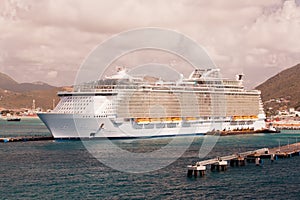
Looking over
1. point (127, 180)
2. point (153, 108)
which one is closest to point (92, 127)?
point (153, 108)

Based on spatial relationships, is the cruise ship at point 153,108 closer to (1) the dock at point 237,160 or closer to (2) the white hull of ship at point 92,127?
(2) the white hull of ship at point 92,127

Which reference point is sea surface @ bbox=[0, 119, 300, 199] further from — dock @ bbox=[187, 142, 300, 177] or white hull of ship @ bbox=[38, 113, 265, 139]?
white hull of ship @ bbox=[38, 113, 265, 139]

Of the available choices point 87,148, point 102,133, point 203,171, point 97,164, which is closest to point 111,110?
point 102,133

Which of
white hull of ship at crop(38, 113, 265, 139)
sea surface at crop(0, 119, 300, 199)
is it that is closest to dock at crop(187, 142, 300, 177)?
sea surface at crop(0, 119, 300, 199)

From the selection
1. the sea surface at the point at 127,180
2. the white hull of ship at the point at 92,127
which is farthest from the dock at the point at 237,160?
the white hull of ship at the point at 92,127

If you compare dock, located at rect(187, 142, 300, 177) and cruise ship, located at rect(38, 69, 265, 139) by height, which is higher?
cruise ship, located at rect(38, 69, 265, 139)

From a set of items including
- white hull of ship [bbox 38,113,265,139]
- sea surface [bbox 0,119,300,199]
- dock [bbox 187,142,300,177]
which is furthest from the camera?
white hull of ship [bbox 38,113,265,139]

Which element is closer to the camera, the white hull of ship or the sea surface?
the sea surface
